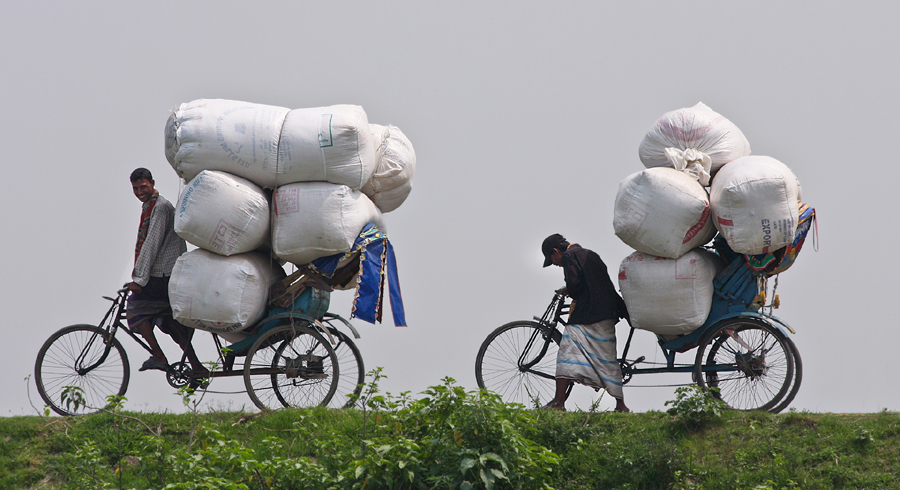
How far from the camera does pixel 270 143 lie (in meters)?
7.61

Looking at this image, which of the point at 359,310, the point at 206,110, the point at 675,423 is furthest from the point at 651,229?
the point at 206,110

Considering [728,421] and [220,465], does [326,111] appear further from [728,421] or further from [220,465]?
[728,421]

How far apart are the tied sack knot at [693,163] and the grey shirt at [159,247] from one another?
167 inches

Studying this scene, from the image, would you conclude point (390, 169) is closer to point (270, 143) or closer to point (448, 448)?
point (270, 143)

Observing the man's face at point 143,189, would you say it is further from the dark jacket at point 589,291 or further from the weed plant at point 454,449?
the dark jacket at point 589,291

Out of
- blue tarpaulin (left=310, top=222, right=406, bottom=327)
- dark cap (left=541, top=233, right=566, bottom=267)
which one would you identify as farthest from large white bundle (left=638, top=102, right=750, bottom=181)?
blue tarpaulin (left=310, top=222, right=406, bottom=327)

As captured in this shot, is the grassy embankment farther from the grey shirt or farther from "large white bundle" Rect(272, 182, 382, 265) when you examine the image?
"large white bundle" Rect(272, 182, 382, 265)

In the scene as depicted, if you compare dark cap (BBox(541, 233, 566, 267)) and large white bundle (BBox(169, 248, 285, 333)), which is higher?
dark cap (BBox(541, 233, 566, 267))

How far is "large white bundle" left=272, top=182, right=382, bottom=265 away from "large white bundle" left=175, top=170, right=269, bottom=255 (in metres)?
0.20

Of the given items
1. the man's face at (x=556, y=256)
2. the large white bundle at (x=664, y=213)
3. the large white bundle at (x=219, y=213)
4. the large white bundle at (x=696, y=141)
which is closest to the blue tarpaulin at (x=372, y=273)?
the large white bundle at (x=219, y=213)

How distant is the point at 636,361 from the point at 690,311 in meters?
0.67

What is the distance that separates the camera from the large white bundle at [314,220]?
762 cm

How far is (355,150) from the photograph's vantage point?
303 inches

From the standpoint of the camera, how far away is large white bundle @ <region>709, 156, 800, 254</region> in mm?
7219
